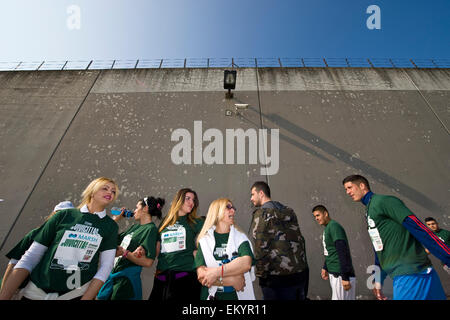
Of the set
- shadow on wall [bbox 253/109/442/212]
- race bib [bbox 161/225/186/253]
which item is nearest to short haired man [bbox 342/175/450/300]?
race bib [bbox 161/225/186/253]

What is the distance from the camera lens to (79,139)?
494 centimetres

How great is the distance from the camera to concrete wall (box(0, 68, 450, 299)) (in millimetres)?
4105

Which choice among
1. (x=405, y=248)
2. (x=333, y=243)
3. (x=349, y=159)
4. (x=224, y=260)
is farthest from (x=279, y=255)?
(x=349, y=159)

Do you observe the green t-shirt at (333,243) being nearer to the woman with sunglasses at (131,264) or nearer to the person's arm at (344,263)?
the person's arm at (344,263)

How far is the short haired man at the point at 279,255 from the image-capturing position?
174 cm

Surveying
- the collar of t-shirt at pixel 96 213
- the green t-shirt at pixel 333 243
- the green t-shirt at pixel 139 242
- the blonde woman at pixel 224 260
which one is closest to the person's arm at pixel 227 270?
the blonde woman at pixel 224 260

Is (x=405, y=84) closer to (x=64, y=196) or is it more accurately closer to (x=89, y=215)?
(x=89, y=215)

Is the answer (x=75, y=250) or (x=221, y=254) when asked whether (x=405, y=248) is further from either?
(x=75, y=250)

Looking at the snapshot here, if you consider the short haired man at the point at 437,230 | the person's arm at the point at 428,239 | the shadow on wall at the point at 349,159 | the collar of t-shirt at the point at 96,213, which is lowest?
the person's arm at the point at 428,239

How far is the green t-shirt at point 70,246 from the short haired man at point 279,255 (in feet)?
4.10

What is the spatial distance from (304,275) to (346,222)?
2622 millimetres

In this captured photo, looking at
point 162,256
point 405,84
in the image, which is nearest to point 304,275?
point 162,256

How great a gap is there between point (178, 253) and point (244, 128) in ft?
12.0

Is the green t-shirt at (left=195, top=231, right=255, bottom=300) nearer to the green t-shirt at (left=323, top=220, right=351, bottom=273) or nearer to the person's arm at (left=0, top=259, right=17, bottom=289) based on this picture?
the person's arm at (left=0, top=259, right=17, bottom=289)
